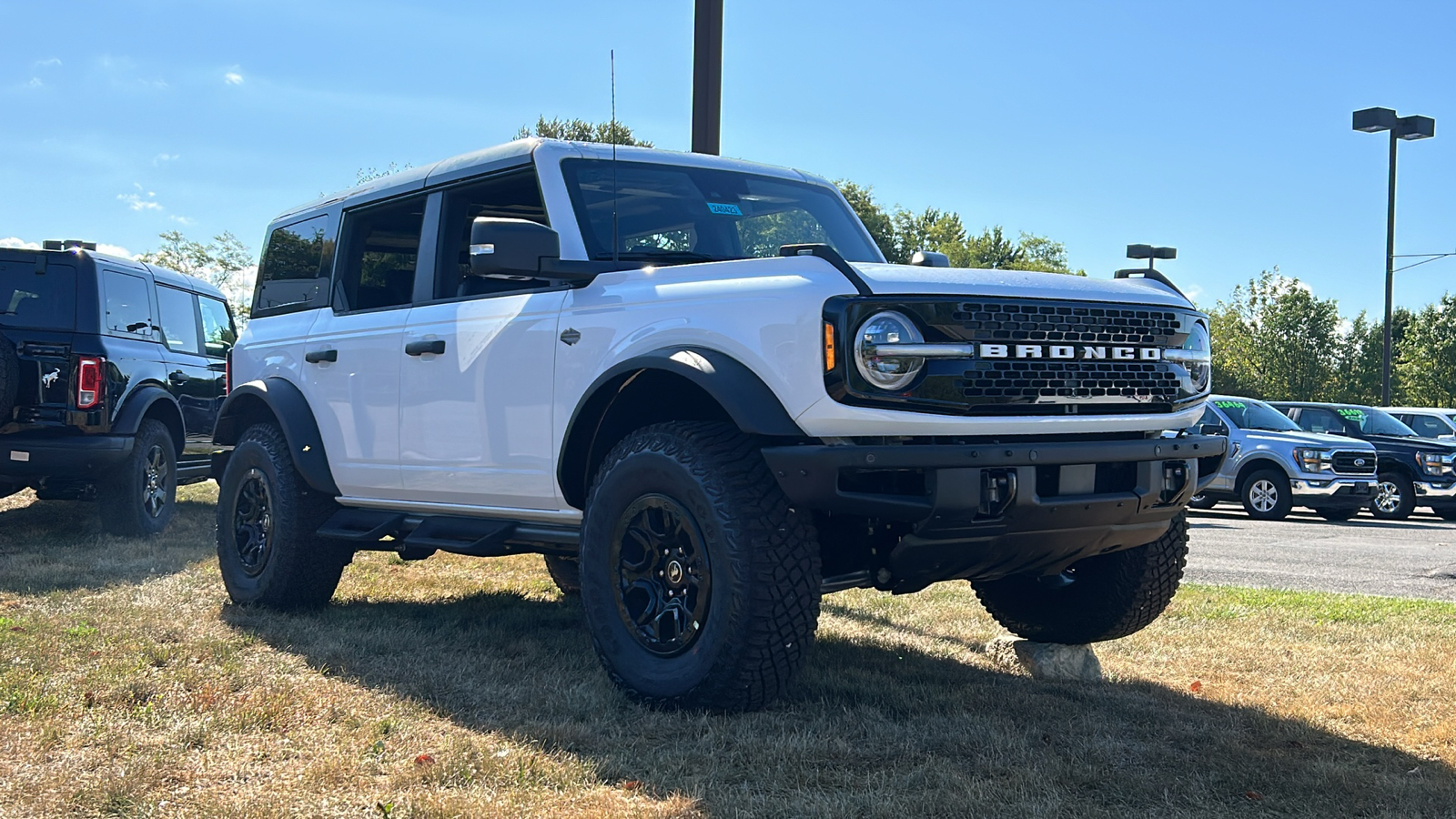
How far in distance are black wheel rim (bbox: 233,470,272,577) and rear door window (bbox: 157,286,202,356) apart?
4.70m

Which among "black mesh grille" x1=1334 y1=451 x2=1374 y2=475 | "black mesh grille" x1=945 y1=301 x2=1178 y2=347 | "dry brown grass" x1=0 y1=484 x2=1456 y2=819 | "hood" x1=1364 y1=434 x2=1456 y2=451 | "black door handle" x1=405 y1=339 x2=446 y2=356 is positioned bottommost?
"dry brown grass" x1=0 y1=484 x2=1456 y2=819

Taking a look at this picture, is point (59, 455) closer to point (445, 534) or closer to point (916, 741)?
point (445, 534)

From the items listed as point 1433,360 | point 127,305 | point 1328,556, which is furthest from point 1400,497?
point 1433,360

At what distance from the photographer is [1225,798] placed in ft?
12.1

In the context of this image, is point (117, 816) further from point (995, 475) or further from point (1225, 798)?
point (1225, 798)

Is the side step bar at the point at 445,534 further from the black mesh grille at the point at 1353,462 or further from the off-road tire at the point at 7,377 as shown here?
the black mesh grille at the point at 1353,462

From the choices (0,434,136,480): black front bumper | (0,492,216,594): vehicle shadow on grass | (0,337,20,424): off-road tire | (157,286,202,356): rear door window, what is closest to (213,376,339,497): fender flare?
(0,492,216,594): vehicle shadow on grass

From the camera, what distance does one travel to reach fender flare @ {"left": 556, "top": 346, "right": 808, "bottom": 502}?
4156 millimetres

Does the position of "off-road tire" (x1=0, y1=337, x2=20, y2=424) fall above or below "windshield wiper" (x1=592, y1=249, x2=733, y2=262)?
below

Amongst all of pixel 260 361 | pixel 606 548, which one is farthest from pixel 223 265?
pixel 606 548

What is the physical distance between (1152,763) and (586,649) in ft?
8.32

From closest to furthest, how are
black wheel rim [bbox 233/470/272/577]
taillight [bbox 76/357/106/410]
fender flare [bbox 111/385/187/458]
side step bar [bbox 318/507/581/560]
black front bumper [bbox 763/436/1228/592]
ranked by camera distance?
1. black front bumper [bbox 763/436/1228/592]
2. side step bar [bbox 318/507/581/560]
3. black wheel rim [bbox 233/470/272/577]
4. taillight [bbox 76/357/106/410]
5. fender flare [bbox 111/385/187/458]

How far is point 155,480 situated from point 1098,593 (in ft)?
25.9

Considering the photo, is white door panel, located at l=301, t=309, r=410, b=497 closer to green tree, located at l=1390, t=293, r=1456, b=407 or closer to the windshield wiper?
the windshield wiper
